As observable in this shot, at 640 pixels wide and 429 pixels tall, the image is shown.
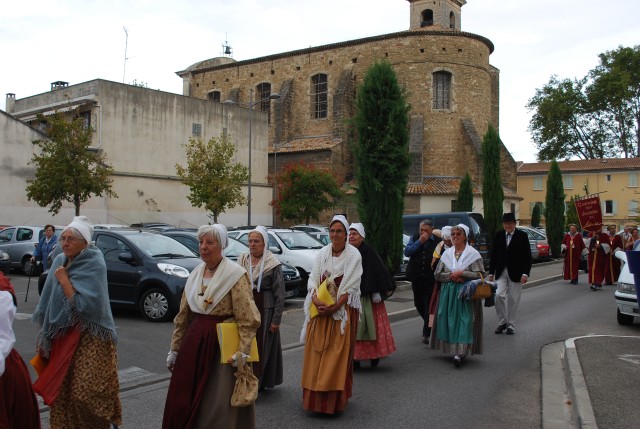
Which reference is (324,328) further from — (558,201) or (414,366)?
(558,201)

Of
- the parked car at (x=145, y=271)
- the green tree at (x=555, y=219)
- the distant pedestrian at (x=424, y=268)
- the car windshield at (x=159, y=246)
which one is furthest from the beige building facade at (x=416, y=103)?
the distant pedestrian at (x=424, y=268)

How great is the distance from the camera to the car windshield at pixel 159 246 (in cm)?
1180

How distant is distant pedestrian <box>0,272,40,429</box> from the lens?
342 cm

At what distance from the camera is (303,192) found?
120ft

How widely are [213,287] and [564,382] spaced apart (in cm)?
484

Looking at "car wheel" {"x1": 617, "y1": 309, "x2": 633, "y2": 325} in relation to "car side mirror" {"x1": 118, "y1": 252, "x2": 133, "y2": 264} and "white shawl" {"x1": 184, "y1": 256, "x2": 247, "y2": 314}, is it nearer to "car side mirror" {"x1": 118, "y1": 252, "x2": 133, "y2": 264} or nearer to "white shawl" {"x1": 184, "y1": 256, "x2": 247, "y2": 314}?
"car side mirror" {"x1": 118, "y1": 252, "x2": 133, "y2": 264}

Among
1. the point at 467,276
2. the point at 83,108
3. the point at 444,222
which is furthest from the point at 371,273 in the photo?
the point at 83,108

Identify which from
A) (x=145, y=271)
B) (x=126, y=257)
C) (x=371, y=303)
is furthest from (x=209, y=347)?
(x=126, y=257)

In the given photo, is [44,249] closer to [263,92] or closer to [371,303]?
[371,303]

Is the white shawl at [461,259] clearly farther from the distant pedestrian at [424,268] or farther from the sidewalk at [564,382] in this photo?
the sidewalk at [564,382]

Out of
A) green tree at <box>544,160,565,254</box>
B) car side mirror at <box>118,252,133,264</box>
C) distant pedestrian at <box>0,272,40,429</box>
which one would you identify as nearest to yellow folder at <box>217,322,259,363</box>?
distant pedestrian at <box>0,272,40,429</box>

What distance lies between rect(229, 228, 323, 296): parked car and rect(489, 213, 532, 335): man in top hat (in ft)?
17.1

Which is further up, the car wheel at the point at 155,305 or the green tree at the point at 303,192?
the green tree at the point at 303,192

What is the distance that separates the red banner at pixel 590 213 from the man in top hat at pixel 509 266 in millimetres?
9473
